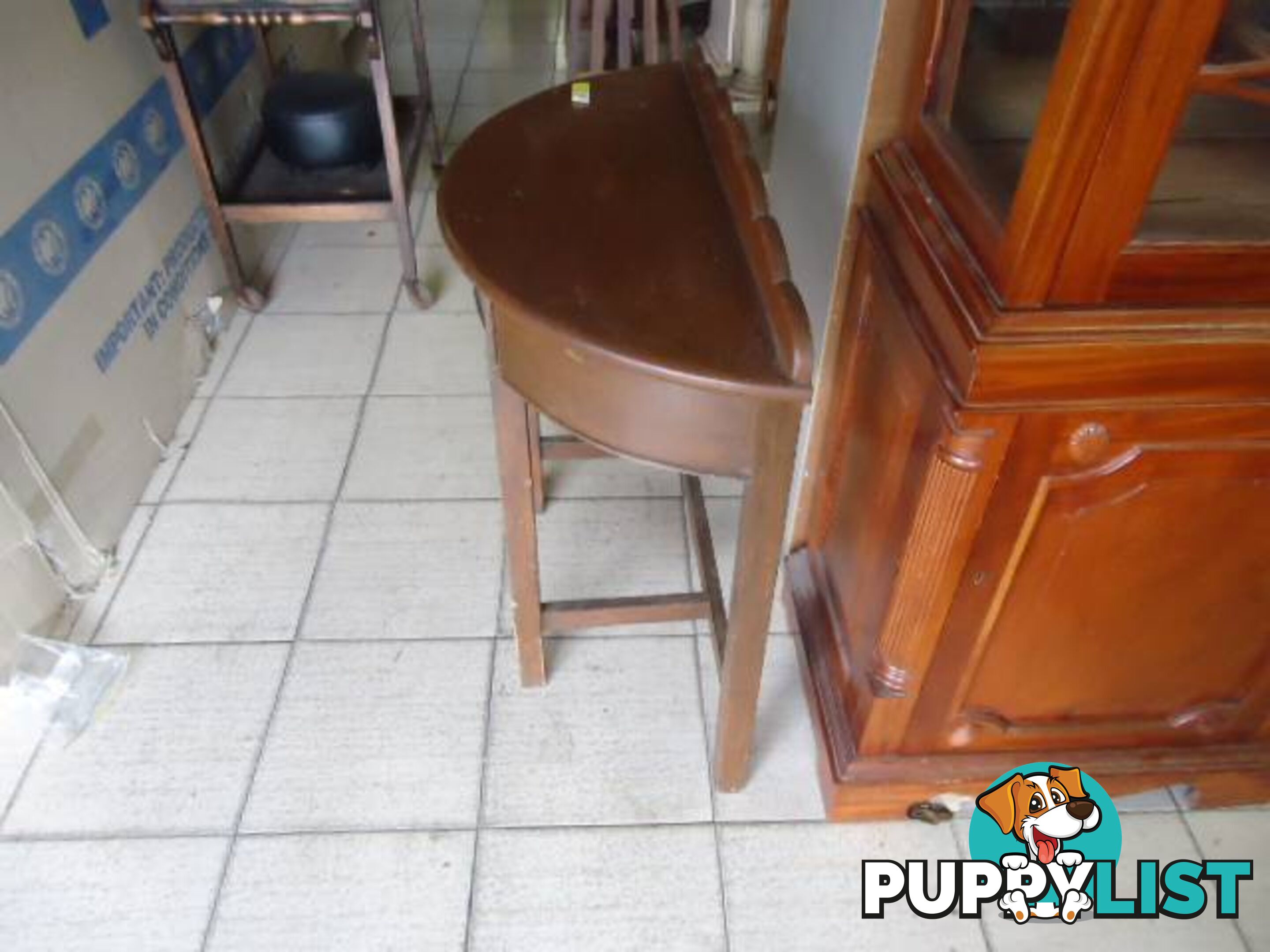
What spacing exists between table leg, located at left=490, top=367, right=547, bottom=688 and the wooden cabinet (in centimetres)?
50

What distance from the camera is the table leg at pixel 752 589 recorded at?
104cm

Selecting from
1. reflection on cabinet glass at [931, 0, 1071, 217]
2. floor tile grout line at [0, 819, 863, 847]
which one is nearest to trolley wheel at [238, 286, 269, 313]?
floor tile grout line at [0, 819, 863, 847]

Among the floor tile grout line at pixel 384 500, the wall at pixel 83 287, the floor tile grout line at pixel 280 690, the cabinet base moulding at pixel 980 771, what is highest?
the wall at pixel 83 287

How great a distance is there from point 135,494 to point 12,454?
1.35 ft

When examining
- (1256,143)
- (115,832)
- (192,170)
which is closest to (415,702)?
(115,832)

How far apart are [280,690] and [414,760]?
0.30 metres

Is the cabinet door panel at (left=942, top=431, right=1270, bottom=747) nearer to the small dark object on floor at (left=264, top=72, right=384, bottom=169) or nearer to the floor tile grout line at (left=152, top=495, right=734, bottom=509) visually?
the floor tile grout line at (left=152, top=495, right=734, bottom=509)

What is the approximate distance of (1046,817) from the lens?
4.64 ft

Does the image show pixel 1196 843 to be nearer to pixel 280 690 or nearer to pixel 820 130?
pixel 820 130

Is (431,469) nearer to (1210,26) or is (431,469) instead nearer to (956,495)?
(956,495)

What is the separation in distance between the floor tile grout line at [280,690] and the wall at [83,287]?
34 centimetres

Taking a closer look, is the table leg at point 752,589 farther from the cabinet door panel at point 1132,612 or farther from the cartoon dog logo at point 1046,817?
the cartoon dog logo at point 1046,817

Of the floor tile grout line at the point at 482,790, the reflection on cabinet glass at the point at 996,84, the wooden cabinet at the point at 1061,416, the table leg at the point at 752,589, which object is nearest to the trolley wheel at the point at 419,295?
the floor tile grout line at the point at 482,790

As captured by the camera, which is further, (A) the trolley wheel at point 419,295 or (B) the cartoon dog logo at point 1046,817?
(A) the trolley wheel at point 419,295
